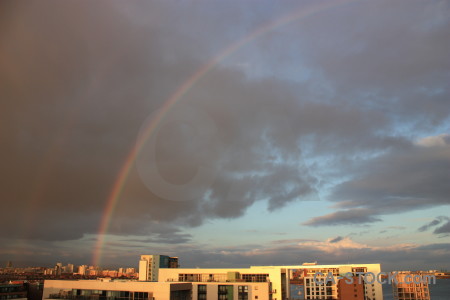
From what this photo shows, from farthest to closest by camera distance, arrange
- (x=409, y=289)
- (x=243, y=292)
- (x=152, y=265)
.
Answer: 1. (x=152, y=265)
2. (x=409, y=289)
3. (x=243, y=292)

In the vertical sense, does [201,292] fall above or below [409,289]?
above

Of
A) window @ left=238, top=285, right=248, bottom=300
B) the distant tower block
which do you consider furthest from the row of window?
the distant tower block

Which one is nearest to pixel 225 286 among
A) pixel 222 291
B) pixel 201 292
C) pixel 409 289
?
pixel 222 291

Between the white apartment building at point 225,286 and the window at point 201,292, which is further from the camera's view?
the window at point 201,292

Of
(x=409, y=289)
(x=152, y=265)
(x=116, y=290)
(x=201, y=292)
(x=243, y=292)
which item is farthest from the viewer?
(x=152, y=265)

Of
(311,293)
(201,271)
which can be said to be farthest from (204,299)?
(311,293)

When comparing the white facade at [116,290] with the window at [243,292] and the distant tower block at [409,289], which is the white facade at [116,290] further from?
the distant tower block at [409,289]

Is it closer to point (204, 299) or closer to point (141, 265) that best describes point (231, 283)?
point (204, 299)

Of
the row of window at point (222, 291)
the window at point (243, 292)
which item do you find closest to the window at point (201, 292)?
the row of window at point (222, 291)

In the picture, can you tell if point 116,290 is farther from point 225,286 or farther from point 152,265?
point 152,265

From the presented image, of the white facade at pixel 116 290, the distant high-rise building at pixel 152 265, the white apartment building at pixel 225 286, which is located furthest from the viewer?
the distant high-rise building at pixel 152 265

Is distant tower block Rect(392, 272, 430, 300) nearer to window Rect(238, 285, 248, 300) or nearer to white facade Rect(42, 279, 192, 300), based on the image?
window Rect(238, 285, 248, 300)

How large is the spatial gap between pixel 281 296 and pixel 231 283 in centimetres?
1754

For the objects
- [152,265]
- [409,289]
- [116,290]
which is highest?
[116,290]
